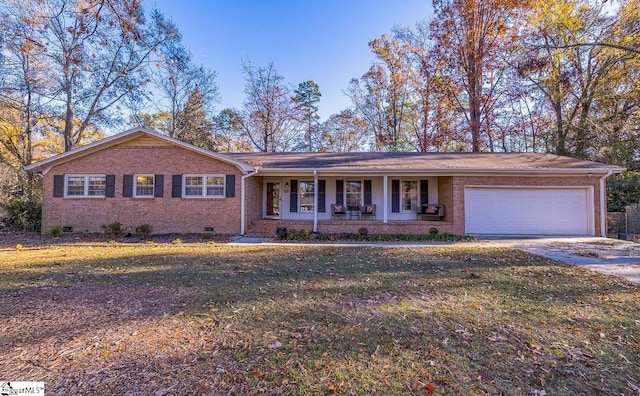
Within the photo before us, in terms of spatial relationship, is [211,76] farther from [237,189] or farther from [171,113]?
[237,189]

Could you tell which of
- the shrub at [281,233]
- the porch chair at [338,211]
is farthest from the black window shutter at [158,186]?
the porch chair at [338,211]

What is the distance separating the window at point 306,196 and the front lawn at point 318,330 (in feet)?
25.5

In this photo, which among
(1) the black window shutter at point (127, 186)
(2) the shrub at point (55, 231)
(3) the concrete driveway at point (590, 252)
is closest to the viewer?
(3) the concrete driveway at point (590, 252)

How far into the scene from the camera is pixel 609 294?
4492 millimetres

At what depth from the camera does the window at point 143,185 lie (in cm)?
1187

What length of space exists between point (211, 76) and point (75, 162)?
14170mm

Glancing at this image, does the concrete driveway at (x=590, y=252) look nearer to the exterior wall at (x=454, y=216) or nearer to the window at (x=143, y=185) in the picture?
the exterior wall at (x=454, y=216)

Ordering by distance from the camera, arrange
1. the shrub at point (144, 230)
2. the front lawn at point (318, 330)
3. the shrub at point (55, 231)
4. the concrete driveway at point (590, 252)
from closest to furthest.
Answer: the front lawn at point (318, 330) < the concrete driveway at point (590, 252) < the shrub at point (144, 230) < the shrub at point (55, 231)

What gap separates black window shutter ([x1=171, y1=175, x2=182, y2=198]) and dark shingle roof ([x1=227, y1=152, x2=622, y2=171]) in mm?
2313

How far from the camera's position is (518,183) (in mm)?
11641

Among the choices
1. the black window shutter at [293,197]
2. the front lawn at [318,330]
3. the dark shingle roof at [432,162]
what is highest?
the dark shingle roof at [432,162]

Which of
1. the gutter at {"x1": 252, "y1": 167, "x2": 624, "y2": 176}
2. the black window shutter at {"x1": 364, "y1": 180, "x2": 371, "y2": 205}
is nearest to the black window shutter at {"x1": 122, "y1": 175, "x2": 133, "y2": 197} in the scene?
the gutter at {"x1": 252, "y1": 167, "x2": 624, "y2": 176}

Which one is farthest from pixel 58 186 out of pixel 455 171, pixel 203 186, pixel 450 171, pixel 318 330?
pixel 455 171

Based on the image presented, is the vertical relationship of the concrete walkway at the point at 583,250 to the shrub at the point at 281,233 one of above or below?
below
